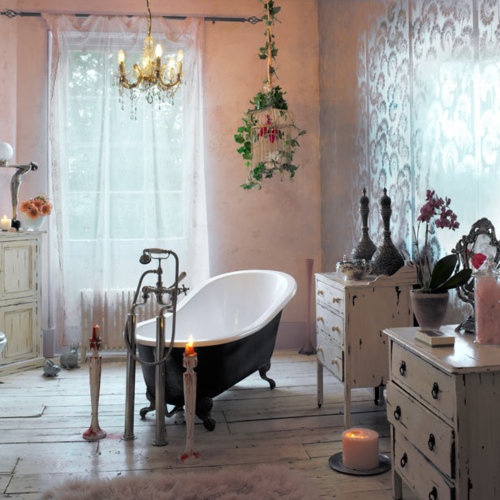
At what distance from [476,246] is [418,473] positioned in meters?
0.93

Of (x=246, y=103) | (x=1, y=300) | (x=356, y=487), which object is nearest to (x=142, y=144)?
(x=246, y=103)

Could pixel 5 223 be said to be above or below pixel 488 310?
above

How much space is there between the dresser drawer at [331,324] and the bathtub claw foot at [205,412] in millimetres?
742

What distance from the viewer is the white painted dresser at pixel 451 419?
5.78ft

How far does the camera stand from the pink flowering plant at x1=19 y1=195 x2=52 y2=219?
184 inches

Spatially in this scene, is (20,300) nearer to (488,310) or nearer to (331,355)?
(331,355)

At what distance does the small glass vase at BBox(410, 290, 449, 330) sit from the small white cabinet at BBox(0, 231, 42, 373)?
10.8ft

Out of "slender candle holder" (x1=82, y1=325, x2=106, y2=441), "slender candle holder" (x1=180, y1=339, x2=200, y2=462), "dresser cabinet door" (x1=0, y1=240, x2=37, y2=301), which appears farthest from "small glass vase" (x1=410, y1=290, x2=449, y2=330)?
"dresser cabinet door" (x1=0, y1=240, x2=37, y2=301)

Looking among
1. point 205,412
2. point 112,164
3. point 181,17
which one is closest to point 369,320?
point 205,412

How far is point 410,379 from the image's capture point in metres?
2.13

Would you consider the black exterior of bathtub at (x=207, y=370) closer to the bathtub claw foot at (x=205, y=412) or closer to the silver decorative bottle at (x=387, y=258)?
the bathtub claw foot at (x=205, y=412)

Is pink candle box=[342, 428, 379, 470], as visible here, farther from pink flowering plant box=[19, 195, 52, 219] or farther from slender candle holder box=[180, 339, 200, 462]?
pink flowering plant box=[19, 195, 52, 219]

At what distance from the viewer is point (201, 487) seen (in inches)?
99.0

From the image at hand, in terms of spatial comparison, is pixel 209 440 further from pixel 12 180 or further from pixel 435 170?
pixel 12 180
